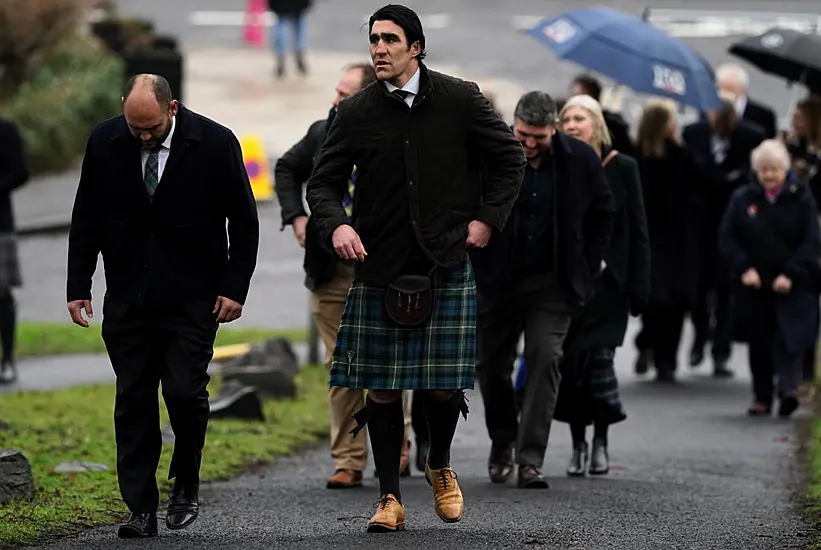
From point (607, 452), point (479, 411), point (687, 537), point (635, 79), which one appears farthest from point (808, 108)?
point (687, 537)

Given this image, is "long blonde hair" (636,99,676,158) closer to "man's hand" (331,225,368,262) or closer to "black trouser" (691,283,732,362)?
"black trouser" (691,283,732,362)

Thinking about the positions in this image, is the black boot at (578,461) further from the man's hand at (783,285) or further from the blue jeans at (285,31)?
the blue jeans at (285,31)

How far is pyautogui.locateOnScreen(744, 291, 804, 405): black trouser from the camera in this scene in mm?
13156

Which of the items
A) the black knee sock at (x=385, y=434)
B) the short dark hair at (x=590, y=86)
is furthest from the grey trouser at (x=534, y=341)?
the short dark hair at (x=590, y=86)

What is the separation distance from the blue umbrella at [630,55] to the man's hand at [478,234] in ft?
19.4

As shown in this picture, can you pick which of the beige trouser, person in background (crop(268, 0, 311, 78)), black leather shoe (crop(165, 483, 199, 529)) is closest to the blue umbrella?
the beige trouser

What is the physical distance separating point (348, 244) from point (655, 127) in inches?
277

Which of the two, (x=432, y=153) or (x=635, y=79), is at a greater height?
(x=635, y=79)

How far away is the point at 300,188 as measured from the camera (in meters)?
9.99

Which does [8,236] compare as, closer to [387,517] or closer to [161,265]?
[161,265]

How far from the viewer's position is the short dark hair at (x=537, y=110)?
9.52 metres

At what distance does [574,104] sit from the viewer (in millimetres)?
10422

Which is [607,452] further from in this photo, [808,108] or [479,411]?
[808,108]

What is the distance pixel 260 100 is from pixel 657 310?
1398cm
